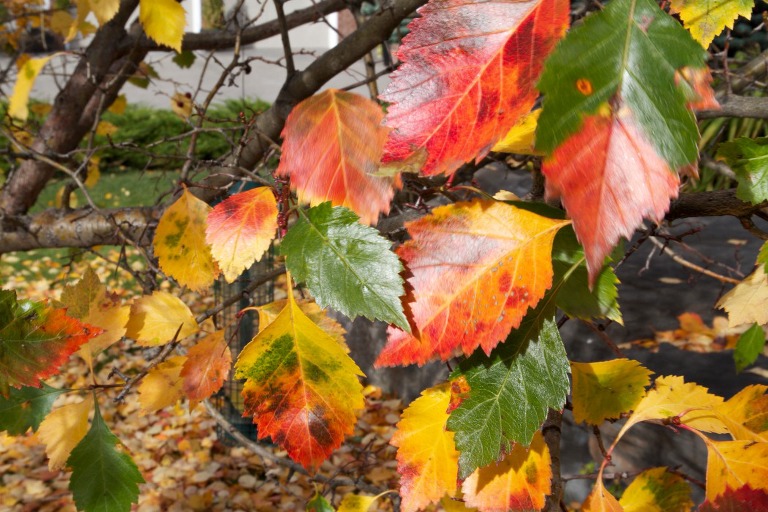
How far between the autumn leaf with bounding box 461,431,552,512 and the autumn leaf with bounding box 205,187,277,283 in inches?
9.6

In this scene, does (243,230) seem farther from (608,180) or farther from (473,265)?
Result: (608,180)

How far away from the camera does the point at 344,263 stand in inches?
17.2

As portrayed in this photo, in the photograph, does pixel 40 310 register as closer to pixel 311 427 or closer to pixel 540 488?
pixel 311 427

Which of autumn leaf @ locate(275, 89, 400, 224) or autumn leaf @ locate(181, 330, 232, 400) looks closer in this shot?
autumn leaf @ locate(275, 89, 400, 224)

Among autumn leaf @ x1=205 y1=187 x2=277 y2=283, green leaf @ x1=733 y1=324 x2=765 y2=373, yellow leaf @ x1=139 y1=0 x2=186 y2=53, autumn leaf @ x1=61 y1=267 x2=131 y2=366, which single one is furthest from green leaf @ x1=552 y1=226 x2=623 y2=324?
yellow leaf @ x1=139 y1=0 x2=186 y2=53

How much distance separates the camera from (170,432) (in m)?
3.77

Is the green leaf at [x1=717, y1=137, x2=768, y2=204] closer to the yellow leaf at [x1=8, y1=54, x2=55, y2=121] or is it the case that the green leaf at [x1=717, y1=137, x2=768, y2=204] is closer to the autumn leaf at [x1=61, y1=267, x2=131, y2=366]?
the autumn leaf at [x1=61, y1=267, x2=131, y2=366]

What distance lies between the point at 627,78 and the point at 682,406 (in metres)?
0.33

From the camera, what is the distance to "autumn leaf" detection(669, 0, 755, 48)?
0.46m

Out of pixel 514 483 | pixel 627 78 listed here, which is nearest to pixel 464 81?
pixel 627 78

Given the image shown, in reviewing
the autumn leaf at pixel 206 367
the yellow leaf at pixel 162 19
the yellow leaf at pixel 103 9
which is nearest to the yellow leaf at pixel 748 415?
the autumn leaf at pixel 206 367

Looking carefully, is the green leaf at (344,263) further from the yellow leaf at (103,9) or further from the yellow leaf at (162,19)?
the yellow leaf at (103,9)

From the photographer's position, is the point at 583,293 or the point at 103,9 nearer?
the point at 583,293

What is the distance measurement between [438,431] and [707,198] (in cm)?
26
